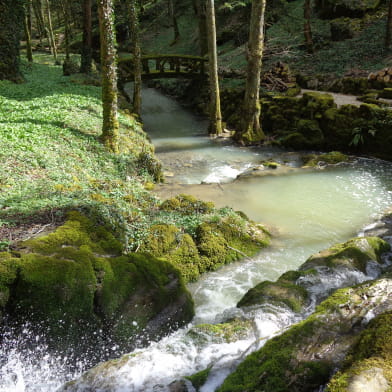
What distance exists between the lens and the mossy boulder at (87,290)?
366cm

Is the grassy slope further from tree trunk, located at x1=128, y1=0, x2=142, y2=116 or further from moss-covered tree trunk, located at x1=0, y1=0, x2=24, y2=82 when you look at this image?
moss-covered tree trunk, located at x1=0, y1=0, x2=24, y2=82

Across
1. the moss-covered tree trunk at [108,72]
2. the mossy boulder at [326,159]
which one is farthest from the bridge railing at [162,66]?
the mossy boulder at [326,159]

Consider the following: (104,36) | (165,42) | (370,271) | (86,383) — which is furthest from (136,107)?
(165,42)

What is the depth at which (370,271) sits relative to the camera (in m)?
5.22

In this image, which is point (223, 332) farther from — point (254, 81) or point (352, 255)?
point (254, 81)

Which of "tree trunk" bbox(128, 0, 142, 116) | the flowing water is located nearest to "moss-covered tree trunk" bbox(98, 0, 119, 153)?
the flowing water

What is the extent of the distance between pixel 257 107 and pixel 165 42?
2568cm

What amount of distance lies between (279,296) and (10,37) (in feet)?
58.2

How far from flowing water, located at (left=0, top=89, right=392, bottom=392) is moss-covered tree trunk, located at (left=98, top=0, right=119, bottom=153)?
2279 millimetres

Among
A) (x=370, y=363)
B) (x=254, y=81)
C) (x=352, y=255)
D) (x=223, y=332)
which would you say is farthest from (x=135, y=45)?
(x=370, y=363)

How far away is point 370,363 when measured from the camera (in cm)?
193

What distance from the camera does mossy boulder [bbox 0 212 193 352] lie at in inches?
144

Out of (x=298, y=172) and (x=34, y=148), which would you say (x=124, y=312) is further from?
(x=298, y=172)

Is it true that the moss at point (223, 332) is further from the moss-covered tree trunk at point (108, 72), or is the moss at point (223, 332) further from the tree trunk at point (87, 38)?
the tree trunk at point (87, 38)
